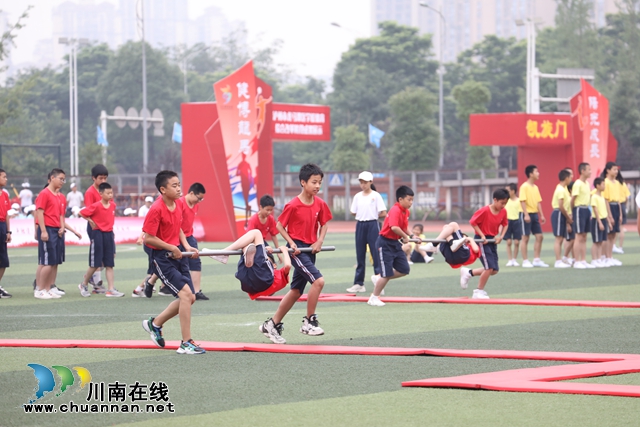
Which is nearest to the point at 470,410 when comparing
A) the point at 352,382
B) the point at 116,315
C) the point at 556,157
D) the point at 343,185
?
the point at 352,382

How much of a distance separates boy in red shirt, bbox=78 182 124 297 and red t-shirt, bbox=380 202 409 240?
4274mm

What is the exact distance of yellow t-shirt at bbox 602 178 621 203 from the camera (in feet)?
65.0

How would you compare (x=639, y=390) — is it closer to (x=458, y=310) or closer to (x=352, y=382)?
(x=352, y=382)

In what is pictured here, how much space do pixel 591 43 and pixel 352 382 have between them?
6233 cm

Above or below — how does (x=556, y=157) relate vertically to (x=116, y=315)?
above

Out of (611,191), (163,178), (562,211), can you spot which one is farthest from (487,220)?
(611,191)

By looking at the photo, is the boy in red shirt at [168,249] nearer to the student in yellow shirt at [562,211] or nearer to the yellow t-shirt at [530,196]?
the student in yellow shirt at [562,211]

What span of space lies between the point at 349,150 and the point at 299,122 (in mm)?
18152

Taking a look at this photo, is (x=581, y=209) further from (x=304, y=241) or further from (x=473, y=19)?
(x=473, y=19)

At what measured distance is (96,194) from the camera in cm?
1483

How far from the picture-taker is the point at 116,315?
12.0m

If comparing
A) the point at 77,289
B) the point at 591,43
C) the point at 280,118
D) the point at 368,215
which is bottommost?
the point at 77,289

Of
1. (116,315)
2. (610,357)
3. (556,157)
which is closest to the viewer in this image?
(610,357)

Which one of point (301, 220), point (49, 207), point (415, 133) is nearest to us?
point (301, 220)
